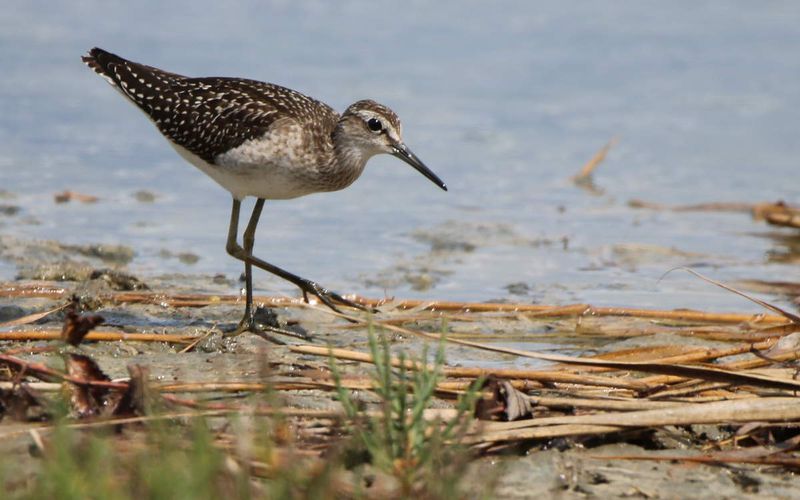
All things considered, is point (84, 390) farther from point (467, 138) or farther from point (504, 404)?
point (467, 138)

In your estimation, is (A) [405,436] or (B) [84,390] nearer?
(A) [405,436]

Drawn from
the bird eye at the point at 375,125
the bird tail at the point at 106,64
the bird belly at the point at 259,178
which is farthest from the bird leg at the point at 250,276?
the bird tail at the point at 106,64

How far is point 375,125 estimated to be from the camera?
7.47 m

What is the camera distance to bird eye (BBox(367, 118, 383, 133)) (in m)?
7.44

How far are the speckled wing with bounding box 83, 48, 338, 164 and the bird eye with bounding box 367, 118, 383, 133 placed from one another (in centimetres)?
24

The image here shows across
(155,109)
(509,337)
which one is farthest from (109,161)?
(509,337)

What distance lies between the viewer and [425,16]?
643 inches

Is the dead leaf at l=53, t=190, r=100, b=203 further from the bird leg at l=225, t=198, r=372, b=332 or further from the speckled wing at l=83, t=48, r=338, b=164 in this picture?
the bird leg at l=225, t=198, r=372, b=332

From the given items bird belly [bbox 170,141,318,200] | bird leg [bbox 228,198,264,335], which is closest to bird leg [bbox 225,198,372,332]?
bird leg [bbox 228,198,264,335]

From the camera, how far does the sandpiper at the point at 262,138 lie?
703cm

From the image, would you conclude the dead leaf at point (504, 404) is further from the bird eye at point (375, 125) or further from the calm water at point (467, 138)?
the calm water at point (467, 138)

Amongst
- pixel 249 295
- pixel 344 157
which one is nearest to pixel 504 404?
pixel 249 295

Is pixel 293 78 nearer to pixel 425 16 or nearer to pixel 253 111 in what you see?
pixel 425 16

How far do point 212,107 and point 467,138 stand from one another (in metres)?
5.70
